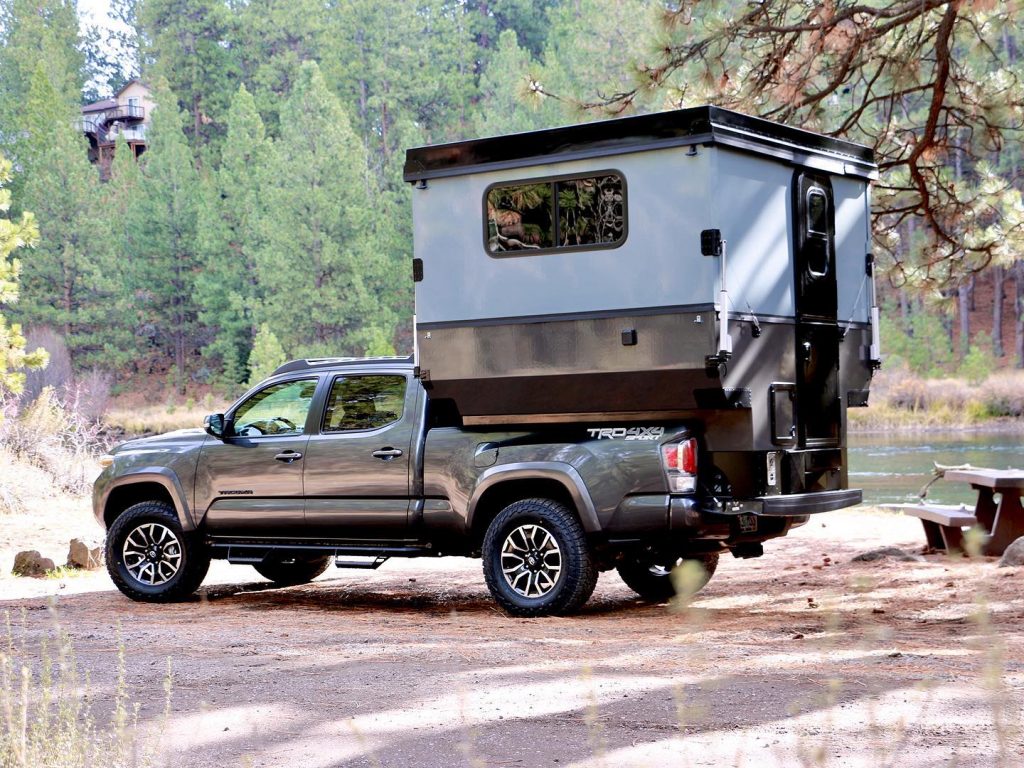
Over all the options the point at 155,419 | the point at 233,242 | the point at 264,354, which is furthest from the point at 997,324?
the point at 155,419

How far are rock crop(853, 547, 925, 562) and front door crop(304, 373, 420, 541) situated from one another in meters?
4.54

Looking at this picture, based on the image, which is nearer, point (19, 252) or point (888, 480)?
point (888, 480)

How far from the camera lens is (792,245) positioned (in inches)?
357

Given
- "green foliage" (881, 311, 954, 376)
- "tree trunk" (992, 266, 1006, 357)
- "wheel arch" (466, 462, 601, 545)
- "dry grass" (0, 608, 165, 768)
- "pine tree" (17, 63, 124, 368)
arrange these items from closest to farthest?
"dry grass" (0, 608, 165, 768), "wheel arch" (466, 462, 601, 545), "green foliage" (881, 311, 954, 376), "tree trunk" (992, 266, 1006, 357), "pine tree" (17, 63, 124, 368)

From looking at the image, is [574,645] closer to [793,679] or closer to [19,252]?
[793,679]

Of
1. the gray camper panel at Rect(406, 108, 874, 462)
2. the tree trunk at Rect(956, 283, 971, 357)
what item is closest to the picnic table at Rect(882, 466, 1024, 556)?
the gray camper panel at Rect(406, 108, 874, 462)

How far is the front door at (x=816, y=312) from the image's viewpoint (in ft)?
30.0

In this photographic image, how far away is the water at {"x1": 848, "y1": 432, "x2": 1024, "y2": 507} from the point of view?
22.4 metres

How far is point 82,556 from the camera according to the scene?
1303 centimetres

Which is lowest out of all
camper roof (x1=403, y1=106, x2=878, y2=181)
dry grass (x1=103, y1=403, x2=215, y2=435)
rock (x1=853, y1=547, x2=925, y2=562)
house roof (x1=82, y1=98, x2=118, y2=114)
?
rock (x1=853, y1=547, x2=925, y2=562)

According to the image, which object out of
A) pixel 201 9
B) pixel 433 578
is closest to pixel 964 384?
pixel 433 578

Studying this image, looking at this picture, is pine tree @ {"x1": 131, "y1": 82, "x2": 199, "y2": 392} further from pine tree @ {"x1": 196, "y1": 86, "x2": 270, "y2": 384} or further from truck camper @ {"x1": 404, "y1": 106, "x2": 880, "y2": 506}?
truck camper @ {"x1": 404, "y1": 106, "x2": 880, "y2": 506}

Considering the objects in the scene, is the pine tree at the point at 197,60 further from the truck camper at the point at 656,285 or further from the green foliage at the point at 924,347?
the truck camper at the point at 656,285

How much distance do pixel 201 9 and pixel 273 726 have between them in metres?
76.1
